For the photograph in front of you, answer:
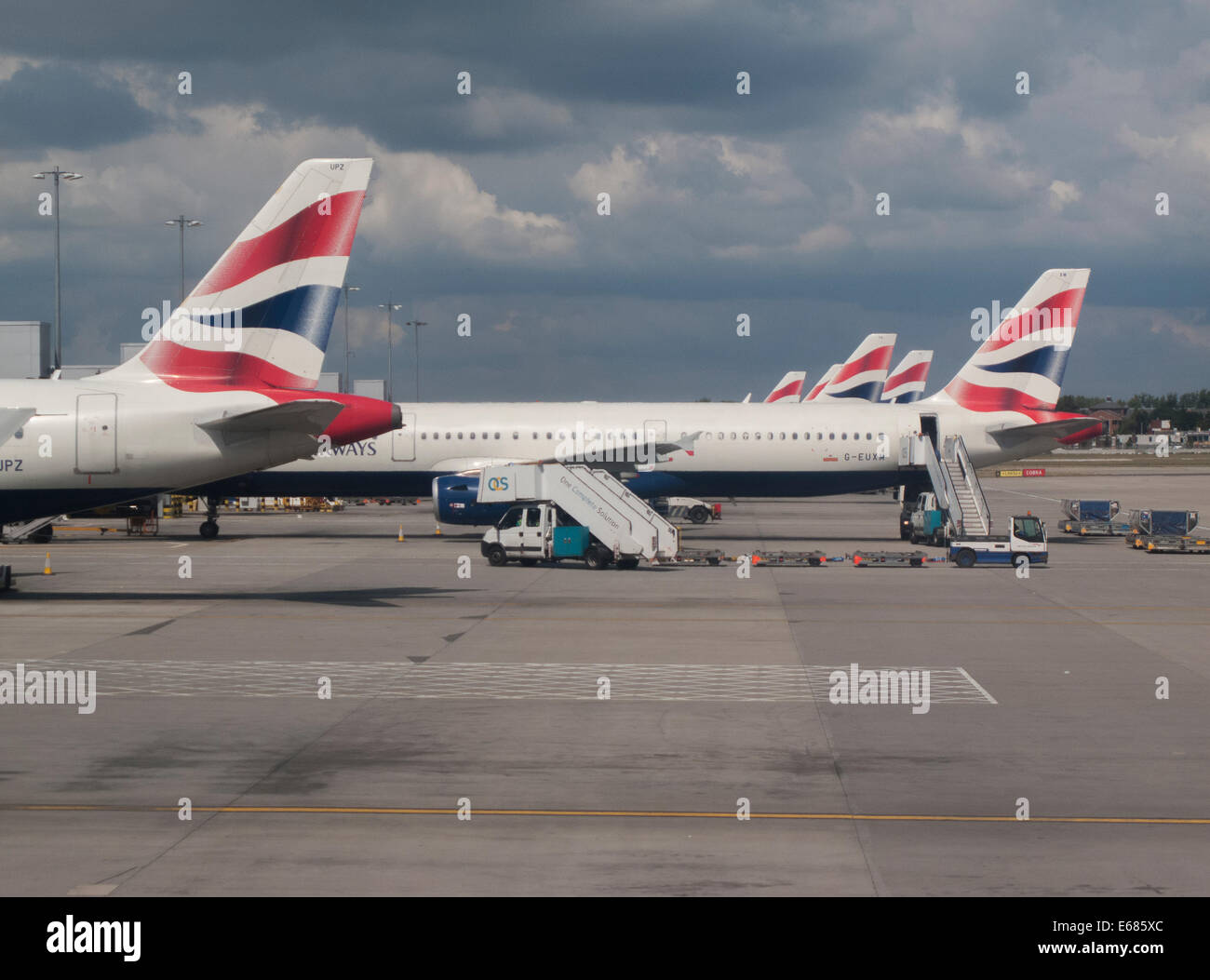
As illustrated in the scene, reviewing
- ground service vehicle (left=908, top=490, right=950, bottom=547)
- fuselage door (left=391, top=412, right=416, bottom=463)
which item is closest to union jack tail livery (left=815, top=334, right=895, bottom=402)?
ground service vehicle (left=908, top=490, right=950, bottom=547)

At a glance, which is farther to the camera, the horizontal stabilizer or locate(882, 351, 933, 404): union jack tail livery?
locate(882, 351, 933, 404): union jack tail livery

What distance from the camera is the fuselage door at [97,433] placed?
29703mm

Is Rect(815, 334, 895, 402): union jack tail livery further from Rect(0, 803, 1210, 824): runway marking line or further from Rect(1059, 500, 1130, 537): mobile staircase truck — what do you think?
Rect(0, 803, 1210, 824): runway marking line

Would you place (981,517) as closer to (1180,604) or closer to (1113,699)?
(1180,604)

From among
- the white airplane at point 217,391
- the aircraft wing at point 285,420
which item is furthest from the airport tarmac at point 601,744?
the aircraft wing at point 285,420

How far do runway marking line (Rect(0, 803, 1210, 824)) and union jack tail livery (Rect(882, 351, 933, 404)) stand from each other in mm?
95066

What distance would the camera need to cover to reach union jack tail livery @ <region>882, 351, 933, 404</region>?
4193 inches

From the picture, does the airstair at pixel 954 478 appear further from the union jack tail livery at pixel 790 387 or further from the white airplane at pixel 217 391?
the union jack tail livery at pixel 790 387

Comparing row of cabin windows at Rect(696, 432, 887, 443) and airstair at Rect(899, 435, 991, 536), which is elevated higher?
row of cabin windows at Rect(696, 432, 887, 443)

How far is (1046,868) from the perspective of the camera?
1149 cm

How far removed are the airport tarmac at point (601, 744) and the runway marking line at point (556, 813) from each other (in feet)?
0.17

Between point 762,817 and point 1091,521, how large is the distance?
162 feet
